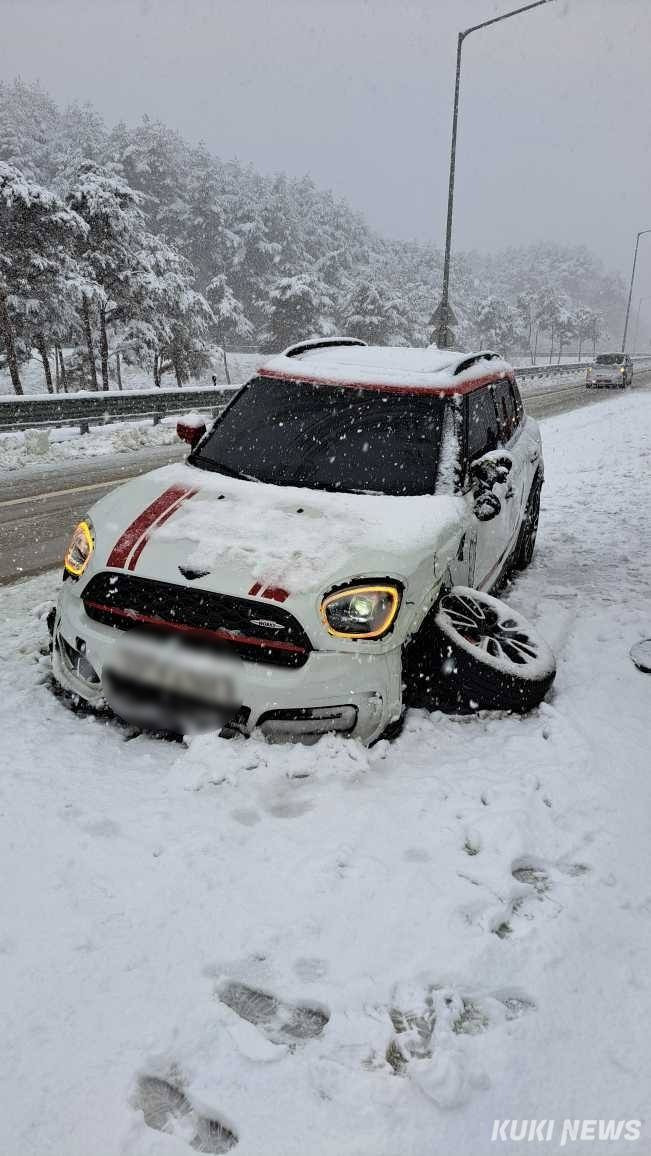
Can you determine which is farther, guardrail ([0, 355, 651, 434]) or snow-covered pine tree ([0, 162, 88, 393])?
snow-covered pine tree ([0, 162, 88, 393])

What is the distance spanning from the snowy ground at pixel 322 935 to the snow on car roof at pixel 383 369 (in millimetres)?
2011

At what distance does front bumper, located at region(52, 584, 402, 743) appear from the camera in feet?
10.2

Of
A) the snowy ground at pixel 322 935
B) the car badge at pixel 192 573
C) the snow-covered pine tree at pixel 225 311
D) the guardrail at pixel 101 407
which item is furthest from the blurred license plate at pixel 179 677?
the snow-covered pine tree at pixel 225 311

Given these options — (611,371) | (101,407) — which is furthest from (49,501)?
(611,371)

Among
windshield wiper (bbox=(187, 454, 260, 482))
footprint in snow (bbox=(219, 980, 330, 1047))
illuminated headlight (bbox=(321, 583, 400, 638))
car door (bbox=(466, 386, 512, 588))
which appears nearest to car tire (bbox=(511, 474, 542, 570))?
car door (bbox=(466, 386, 512, 588))

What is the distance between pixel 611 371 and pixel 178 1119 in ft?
A: 115

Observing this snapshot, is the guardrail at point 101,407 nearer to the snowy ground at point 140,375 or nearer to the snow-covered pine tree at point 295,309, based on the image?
the snowy ground at point 140,375

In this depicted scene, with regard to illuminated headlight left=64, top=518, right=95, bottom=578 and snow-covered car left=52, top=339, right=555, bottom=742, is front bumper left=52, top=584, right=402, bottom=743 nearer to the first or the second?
snow-covered car left=52, top=339, right=555, bottom=742

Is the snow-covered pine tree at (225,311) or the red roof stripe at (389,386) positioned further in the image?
the snow-covered pine tree at (225,311)

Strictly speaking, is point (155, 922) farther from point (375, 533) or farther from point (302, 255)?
point (302, 255)

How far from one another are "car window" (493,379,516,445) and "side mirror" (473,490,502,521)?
4.11 ft

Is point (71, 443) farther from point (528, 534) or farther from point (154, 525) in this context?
point (154, 525)

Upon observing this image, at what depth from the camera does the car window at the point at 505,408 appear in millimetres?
5639

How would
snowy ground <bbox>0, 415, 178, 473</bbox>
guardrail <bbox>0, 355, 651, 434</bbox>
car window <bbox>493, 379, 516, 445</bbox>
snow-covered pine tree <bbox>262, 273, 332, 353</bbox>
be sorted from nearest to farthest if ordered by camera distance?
1. car window <bbox>493, 379, 516, 445</bbox>
2. snowy ground <bbox>0, 415, 178, 473</bbox>
3. guardrail <bbox>0, 355, 651, 434</bbox>
4. snow-covered pine tree <bbox>262, 273, 332, 353</bbox>
